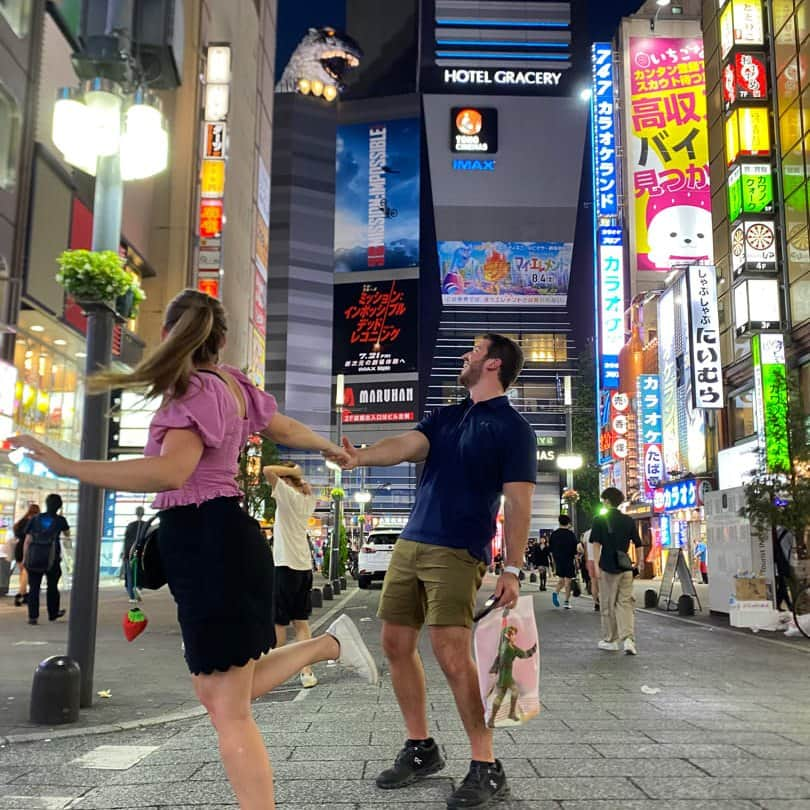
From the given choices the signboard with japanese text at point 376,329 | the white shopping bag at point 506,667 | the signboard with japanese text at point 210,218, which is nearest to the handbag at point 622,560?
the white shopping bag at point 506,667

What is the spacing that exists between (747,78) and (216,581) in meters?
23.3

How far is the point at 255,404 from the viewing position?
9.71 feet

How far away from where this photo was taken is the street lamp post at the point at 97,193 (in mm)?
6188

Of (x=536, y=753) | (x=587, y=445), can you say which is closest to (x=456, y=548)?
(x=536, y=753)

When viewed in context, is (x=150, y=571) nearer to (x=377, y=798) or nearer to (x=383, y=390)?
(x=377, y=798)

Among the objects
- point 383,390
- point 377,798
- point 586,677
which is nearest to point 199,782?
point 377,798

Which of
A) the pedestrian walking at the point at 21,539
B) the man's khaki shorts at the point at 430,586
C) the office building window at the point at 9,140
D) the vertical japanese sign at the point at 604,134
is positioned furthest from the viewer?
the vertical japanese sign at the point at 604,134

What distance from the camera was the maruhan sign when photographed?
11006cm

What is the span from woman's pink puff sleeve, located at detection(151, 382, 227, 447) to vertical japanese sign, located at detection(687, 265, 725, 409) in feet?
81.2

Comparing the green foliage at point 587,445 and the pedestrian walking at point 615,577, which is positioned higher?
the green foliage at point 587,445

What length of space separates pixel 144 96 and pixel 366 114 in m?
Result: 94.8

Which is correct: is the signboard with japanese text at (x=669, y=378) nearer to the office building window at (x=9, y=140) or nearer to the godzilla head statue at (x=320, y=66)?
the office building window at (x=9, y=140)

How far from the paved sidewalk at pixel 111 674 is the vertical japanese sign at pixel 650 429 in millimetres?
24154

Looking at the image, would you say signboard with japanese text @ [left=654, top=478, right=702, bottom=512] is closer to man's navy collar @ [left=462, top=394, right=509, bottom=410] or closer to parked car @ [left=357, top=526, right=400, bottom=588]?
parked car @ [left=357, top=526, right=400, bottom=588]
